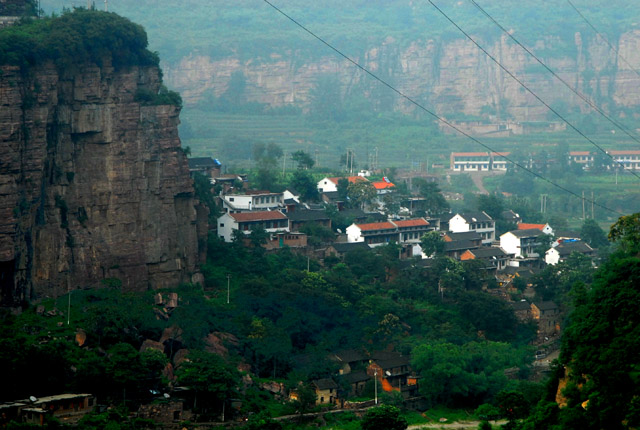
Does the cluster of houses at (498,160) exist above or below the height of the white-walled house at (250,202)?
below

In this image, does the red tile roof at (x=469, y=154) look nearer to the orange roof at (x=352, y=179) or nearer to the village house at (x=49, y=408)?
the orange roof at (x=352, y=179)

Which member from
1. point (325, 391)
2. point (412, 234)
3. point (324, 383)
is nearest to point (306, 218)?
point (412, 234)

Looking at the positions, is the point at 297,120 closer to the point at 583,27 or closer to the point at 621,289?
the point at 583,27

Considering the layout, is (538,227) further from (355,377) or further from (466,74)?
(466,74)

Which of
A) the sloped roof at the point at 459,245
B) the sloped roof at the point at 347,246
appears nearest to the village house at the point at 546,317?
the sloped roof at the point at 459,245

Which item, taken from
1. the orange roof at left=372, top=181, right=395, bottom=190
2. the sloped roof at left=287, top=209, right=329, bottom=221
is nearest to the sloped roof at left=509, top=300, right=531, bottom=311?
the sloped roof at left=287, top=209, right=329, bottom=221
